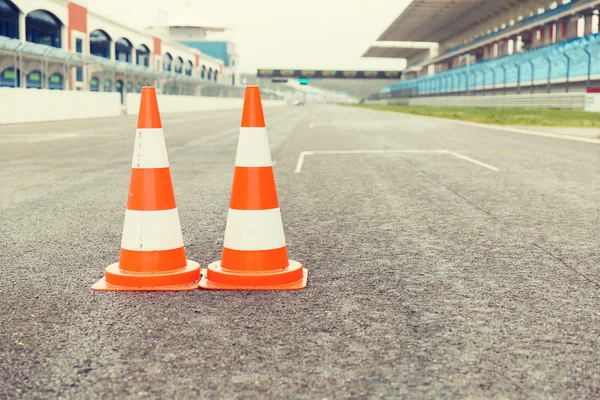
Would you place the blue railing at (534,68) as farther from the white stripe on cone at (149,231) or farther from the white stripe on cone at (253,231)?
the white stripe on cone at (149,231)

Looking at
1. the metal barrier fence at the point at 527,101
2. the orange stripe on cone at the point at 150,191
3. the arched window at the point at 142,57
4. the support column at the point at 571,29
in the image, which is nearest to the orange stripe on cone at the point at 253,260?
the orange stripe on cone at the point at 150,191

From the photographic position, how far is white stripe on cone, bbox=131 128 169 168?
13.3ft

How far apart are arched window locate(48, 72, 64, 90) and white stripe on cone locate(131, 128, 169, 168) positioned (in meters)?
45.4

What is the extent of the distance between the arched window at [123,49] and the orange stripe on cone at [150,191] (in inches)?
2421

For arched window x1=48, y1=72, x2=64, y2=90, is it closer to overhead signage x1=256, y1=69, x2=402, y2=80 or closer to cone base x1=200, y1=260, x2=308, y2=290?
cone base x1=200, y1=260, x2=308, y2=290

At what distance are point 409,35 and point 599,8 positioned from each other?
53450 mm

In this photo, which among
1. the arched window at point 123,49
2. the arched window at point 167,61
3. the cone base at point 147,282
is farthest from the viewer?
the arched window at point 167,61

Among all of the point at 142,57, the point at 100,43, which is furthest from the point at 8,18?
the point at 142,57

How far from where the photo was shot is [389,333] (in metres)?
3.09

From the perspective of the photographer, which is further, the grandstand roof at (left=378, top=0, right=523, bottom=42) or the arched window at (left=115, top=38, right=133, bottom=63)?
the grandstand roof at (left=378, top=0, right=523, bottom=42)

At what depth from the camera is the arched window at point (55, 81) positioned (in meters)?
46.4

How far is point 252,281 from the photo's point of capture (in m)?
3.86

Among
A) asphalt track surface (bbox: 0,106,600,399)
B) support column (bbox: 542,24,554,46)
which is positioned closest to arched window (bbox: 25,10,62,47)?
support column (bbox: 542,24,554,46)

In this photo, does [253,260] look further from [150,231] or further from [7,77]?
[7,77]
